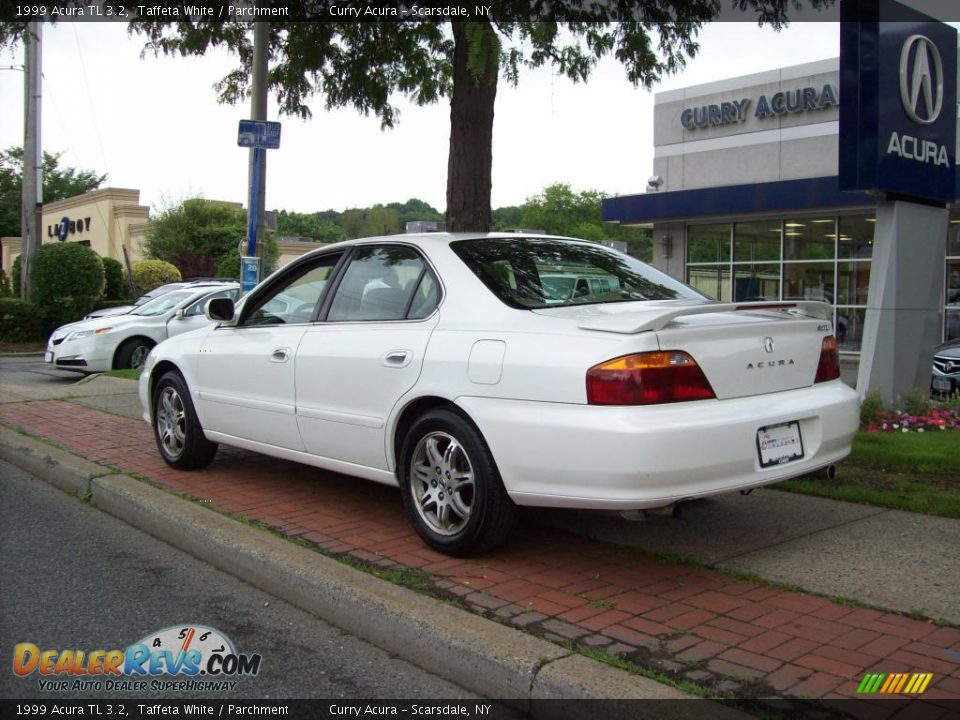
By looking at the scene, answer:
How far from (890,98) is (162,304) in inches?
455

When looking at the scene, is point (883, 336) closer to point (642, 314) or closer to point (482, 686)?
point (642, 314)

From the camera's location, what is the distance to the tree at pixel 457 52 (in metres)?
7.73

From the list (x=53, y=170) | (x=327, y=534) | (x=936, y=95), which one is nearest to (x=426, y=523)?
(x=327, y=534)

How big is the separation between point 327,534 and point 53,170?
219 feet

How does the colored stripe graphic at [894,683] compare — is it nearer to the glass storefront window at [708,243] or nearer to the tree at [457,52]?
the tree at [457,52]

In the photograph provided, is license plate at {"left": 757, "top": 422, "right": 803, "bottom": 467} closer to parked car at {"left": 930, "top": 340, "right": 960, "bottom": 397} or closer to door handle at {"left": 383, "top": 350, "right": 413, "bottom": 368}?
door handle at {"left": 383, "top": 350, "right": 413, "bottom": 368}

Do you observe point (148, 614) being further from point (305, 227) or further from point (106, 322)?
point (305, 227)

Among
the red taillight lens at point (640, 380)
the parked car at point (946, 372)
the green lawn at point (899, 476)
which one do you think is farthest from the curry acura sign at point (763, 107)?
the red taillight lens at point (640, 380)

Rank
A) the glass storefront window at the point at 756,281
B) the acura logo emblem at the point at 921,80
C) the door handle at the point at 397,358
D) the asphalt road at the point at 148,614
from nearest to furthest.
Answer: the asphalt road at the point at 148,614
the door handle at the point at 397,358
the acura logo emblem at the point at 921,80
the glass storefront window at the point at 756,281

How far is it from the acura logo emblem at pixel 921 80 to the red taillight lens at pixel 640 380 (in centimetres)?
533

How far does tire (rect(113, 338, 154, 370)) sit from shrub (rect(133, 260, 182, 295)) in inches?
668

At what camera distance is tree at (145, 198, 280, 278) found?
133 feet

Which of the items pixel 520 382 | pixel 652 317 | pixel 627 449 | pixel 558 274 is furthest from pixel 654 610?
pixel 558 274

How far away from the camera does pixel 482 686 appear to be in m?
3.35
